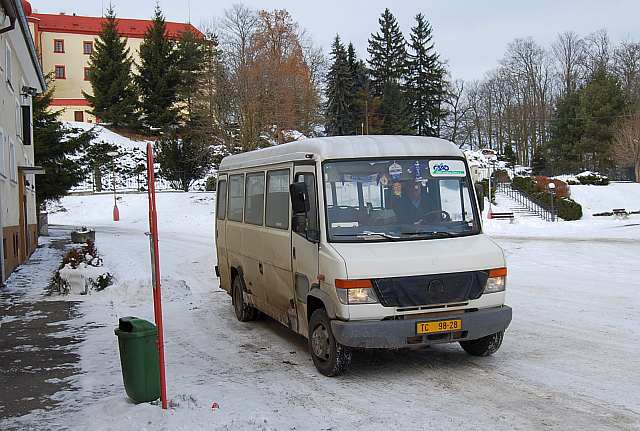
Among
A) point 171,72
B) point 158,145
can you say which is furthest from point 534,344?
point 171,72

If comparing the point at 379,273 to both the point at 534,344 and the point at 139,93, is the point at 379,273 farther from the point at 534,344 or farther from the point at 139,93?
the point at 139,93

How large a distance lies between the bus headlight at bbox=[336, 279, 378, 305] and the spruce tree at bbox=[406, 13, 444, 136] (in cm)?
6907

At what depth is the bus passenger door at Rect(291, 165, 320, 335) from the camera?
25.7ft

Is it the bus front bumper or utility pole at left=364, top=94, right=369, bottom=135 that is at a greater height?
utility pole at left=364, top=94, right=369, bottom=135

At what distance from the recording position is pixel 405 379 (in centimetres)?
741

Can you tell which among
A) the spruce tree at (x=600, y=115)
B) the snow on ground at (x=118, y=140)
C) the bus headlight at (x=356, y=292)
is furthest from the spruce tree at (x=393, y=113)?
the bus headlight at (x=356, y=292)

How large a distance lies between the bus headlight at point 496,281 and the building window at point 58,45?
83.2 metres

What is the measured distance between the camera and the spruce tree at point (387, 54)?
250 ft

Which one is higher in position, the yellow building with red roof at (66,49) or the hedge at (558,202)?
the yellow building with red roof at (66,49)

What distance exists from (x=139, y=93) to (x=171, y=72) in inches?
153

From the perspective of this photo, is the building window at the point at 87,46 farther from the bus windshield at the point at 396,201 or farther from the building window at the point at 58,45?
the bus windshield at the point at 396,201

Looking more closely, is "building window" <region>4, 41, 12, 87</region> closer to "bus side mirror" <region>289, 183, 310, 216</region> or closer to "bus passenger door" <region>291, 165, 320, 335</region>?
"bus passenger door" <region>291, 165, 320, 335</region>

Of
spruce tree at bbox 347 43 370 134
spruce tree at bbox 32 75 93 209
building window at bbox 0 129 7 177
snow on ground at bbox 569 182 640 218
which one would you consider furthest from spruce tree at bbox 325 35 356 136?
building window at bbox 0 129 7 177

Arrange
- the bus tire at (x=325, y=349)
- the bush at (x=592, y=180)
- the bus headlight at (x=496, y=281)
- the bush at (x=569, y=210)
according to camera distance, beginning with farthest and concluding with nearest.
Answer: the bush at (x=592, y=180) < the bush at (x=569, y=210) < the bus headlight at (x=496, y=281) < the bus tire at (x=325, y=349)
